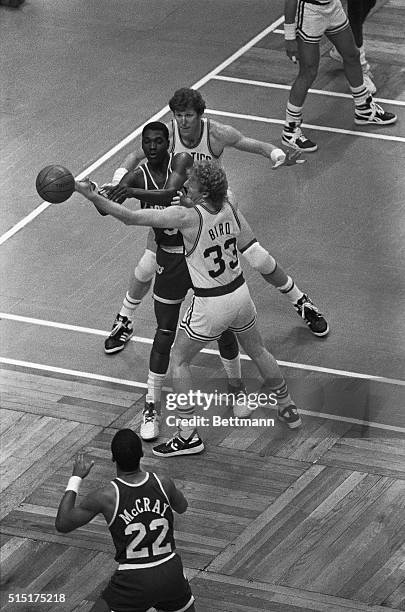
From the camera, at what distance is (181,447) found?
1122cm

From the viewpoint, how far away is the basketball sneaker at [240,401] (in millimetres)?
11664

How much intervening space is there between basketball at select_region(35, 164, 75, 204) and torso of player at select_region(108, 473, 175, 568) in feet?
9.02

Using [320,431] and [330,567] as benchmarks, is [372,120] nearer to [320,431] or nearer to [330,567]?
[320,431]

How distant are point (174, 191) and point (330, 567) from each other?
3002 millimetres

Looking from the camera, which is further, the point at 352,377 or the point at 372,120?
the point at 372,120

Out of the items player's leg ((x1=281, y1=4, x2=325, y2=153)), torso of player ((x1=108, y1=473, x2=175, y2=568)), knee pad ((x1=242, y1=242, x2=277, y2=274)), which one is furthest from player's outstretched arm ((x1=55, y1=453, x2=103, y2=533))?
player's leg ((x1=281, y1=4, x2=325, y2=153))

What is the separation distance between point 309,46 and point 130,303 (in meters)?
4.16

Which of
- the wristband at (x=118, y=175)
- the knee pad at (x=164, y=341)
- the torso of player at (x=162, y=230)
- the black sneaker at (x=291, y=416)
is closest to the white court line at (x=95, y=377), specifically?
the black sneaker at (x=291, y=416)

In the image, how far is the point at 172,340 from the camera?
11453mm

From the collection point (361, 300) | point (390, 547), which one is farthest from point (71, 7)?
point (390, 547)

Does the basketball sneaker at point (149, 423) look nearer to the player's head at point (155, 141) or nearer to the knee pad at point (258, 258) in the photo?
the knee pad at point (258, 258)

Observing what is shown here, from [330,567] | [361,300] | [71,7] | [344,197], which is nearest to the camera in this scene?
[330,567]

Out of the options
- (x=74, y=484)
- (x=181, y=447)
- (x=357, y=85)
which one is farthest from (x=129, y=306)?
(x=357, y=85)

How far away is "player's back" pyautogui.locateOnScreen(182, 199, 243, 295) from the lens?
10.5 meters
